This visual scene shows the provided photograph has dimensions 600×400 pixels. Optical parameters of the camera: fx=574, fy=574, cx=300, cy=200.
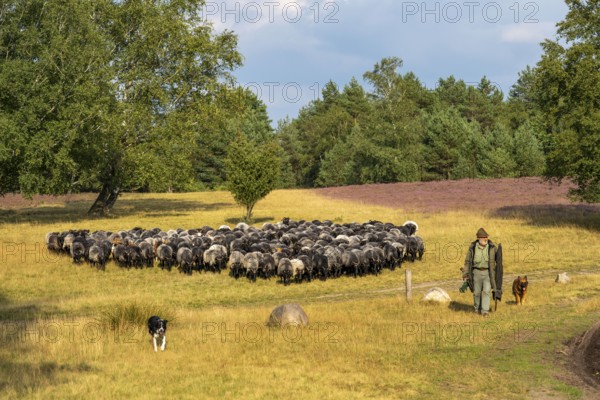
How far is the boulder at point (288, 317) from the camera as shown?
15117 mm

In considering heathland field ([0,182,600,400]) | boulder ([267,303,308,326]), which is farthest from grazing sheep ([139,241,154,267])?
boulder ([267,303,308,326])

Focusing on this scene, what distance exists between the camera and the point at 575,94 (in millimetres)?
33250

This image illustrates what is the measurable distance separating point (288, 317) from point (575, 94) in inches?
1025

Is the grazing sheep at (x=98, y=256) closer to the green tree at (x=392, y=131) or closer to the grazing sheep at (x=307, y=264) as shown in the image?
the grazing sheep at (x=307, y=264)

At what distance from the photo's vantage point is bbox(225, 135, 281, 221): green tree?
125ft

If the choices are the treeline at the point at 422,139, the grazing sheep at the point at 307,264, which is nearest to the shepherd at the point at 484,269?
the grazing sheep at the point at 307,264

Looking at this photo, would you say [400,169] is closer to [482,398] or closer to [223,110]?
[223,110]

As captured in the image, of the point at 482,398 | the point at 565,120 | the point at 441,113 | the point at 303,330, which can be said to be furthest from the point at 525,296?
the point at 441,113

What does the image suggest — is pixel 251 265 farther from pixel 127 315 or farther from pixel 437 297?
pixel 127 315

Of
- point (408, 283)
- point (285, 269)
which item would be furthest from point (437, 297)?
point (285, 269)

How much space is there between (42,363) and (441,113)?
81.2m

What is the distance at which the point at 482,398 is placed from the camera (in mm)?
9844

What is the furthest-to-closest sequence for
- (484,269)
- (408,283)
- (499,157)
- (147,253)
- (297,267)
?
(499,157) < (147,253) < (297,267) < (408,283) < (484,269)

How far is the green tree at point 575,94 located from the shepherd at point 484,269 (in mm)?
18260
